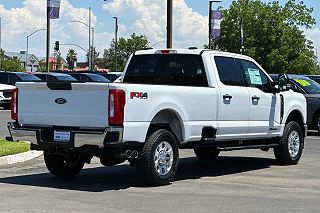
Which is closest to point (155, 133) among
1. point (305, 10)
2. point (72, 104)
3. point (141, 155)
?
point (141, 155)

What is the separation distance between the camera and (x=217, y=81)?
10.9 m

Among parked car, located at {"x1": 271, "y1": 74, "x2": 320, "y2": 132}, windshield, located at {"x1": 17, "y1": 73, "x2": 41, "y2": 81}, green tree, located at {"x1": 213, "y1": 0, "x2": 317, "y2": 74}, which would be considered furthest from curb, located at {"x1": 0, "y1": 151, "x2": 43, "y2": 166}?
green tree, located at {"x1": 213, "y1": 0, "x2": 317, "y2": 74}

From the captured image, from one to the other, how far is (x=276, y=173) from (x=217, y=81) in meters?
2.03

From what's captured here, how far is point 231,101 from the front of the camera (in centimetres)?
1110

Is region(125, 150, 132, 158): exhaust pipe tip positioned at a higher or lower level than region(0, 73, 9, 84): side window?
lower

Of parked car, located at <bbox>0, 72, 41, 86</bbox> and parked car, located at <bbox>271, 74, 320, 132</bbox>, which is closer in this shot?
parked car, located at <bbox>271, 74, 320, 132</bbox>

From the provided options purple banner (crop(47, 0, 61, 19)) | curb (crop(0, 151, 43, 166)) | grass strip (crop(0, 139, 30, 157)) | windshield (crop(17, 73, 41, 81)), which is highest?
purple banner (crop(47, 0, 61, 19))

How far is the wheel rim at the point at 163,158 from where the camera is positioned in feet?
31.9

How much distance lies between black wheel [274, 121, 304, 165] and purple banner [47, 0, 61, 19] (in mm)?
26800

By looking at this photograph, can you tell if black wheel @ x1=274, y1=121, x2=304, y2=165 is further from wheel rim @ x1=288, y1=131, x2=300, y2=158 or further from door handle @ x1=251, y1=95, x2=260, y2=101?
door handle @ x1=251, y1=95, x2=260, y2=101

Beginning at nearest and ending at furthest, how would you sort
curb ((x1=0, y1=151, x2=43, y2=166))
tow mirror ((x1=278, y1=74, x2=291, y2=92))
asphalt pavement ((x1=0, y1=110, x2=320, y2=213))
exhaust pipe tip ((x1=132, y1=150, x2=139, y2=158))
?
1. asphalt pavement ((x1=0, y1=110, x2=320, y2=213))
2. exhaust pipe tip ((x1=132, y1=150, x2=139, y2=158))
3. curb ((x1=0, y1=151, x2=43, y2=166))
4. tow mirror ((x1=278, y1=74, x2=291, y2=92))

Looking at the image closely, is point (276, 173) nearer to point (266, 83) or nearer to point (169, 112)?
point (266, 83)

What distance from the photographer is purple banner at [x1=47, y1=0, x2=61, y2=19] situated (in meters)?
37.8

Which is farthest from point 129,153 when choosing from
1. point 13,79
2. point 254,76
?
point 13,79
